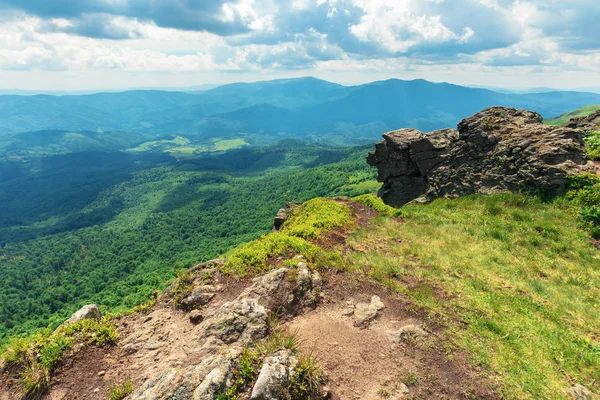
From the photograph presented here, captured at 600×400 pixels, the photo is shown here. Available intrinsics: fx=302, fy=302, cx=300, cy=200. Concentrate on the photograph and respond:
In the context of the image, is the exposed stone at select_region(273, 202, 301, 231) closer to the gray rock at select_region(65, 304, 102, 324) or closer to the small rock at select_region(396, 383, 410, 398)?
the gray rock at select_region(65, 304, 102, 324)

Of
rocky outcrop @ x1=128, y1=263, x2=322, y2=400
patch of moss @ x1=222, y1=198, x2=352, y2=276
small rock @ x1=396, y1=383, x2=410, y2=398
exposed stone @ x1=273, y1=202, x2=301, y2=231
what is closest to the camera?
rocky outcrop @ x1=128, y1=263, x2=322, y2=400

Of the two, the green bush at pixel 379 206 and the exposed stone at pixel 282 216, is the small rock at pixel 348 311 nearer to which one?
the green bush at pixel 379 206

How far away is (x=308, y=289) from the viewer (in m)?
12.3

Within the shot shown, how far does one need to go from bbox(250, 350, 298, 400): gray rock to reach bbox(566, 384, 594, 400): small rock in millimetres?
7546

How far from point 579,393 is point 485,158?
22374mm

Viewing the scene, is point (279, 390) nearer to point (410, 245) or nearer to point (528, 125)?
point (410, 245)

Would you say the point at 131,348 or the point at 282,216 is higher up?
the point at 131,348

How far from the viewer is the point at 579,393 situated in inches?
324

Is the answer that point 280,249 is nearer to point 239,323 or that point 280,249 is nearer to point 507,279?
point 239,323

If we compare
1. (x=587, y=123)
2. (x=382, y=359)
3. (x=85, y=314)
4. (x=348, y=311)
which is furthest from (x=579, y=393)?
(x=587, y=123)

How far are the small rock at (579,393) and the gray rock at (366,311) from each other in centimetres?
558

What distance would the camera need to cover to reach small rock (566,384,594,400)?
814 centimetres

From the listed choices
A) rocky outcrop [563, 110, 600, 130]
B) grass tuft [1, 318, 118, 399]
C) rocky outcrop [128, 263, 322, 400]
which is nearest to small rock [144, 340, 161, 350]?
grass tuft [1, 318, 118, 399]

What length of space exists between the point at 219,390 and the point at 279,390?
144 cm
